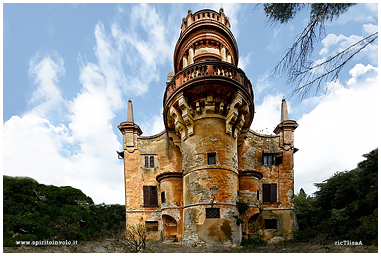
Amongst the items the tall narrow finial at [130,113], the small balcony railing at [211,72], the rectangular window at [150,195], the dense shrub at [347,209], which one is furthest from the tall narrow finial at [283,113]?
the tall narrow finial at [130,113]

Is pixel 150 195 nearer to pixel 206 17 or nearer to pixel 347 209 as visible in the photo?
pixel 347 209

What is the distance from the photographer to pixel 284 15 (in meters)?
5.51

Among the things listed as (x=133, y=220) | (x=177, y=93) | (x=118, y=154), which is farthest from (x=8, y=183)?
(x=177, y=93)

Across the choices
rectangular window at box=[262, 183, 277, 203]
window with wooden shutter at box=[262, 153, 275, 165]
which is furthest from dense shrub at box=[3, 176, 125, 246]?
window with wooden shutter at box=[262, 153, 275, 165]

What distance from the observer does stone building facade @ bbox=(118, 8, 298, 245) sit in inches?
415

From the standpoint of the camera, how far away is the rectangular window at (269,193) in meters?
14.5

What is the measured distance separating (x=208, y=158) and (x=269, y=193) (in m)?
6.80

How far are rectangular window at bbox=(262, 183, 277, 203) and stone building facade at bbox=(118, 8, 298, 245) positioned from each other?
0.23 ft

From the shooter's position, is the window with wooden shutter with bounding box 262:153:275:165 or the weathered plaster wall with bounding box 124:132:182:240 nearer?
the weathered plaster wall with bounding box 124:132:182:240

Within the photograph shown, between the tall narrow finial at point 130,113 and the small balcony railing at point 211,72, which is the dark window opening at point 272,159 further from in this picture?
the tall narrow finial at point 130,113

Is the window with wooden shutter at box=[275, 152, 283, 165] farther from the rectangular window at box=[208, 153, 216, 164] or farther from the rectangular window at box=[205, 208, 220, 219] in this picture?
the rectangular window at box=[205, 208, 220, 219]

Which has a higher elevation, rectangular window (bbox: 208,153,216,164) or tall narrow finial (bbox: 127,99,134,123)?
tall narrow finial (bbox: 127,99,134,123)

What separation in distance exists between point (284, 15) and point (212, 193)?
8.31m

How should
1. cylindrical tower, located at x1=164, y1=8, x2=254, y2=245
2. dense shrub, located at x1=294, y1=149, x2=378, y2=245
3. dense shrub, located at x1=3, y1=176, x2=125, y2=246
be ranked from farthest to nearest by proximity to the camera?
dense shrub, located at x1=3, y1=176, x2=125, y2=246 → cylindrical tower, located at x1=164, y1=8, x2=254, y2=245 → dense shrub, located at x1=294, y1=149, x2=378, y2=245
